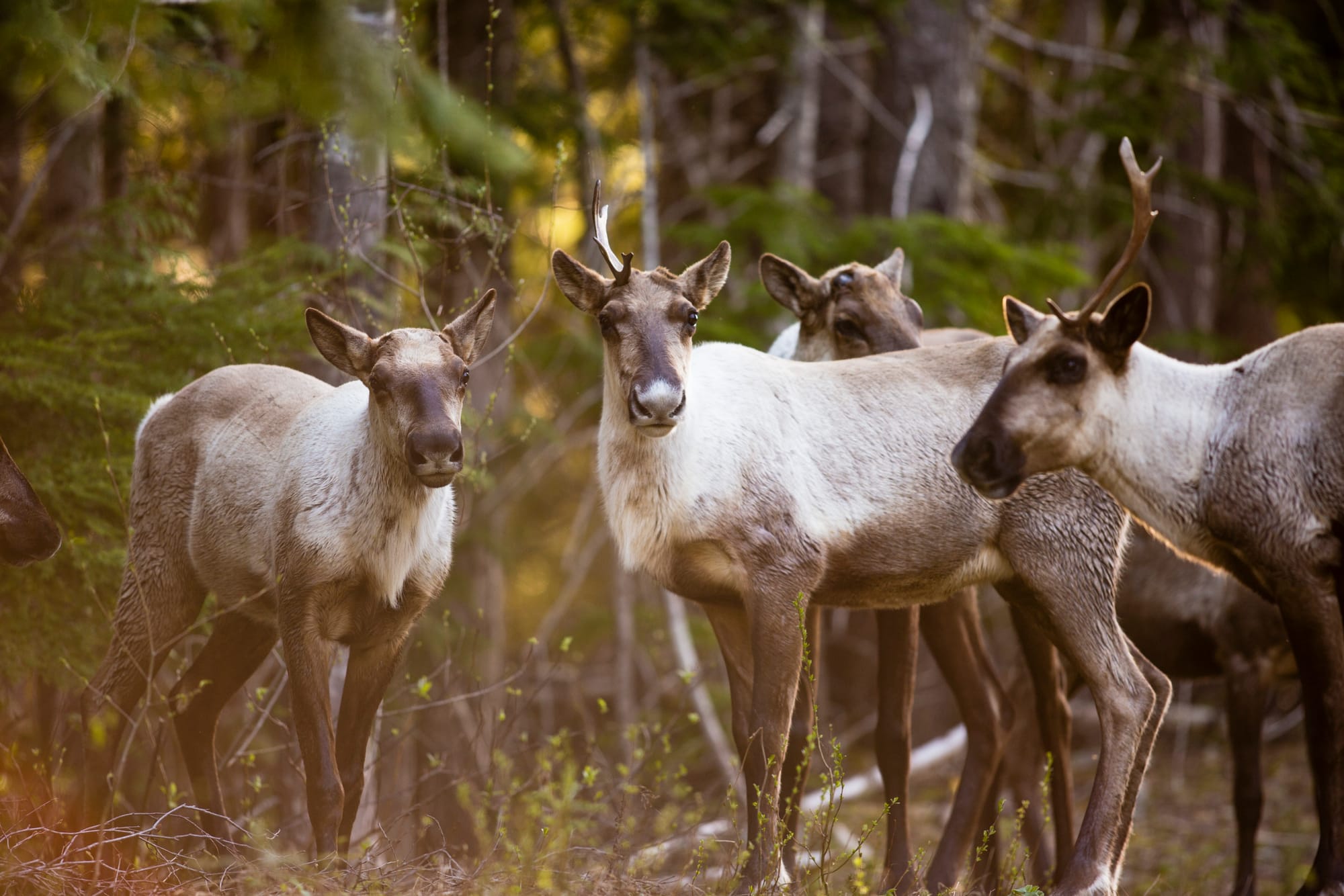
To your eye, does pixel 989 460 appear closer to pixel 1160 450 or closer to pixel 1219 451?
pixel 1160 450

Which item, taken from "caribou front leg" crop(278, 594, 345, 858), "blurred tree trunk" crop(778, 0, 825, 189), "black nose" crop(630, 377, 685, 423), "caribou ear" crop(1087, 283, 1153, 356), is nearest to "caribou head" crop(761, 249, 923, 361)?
"caribou ear" crop(1087, 283, 1153, 356)

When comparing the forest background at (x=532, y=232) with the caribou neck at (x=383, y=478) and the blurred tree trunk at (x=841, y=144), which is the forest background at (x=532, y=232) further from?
the caribou neck at (x=383, y=478)

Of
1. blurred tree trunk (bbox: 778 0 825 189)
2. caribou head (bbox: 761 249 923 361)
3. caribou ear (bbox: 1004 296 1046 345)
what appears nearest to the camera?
caribou ear (bbox: 1004 296 1046 345)

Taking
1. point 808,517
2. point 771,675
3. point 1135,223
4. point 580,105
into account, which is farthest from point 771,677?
point 580,105

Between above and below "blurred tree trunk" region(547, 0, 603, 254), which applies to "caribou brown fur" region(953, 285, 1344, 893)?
below

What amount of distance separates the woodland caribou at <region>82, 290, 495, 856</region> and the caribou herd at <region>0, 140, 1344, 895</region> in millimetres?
14

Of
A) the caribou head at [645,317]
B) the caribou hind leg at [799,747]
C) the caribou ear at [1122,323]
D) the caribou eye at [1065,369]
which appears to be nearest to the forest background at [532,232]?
the caribou hind leg at [799,747]

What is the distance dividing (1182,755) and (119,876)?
10853 millimetres

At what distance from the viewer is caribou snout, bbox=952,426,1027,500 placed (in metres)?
4.83

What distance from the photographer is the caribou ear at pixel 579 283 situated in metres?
5.43

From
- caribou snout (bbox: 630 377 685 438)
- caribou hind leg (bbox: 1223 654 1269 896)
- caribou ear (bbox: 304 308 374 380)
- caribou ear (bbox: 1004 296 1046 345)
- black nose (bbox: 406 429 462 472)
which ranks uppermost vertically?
caribou ear (bbox: 1004 296 1046 345)

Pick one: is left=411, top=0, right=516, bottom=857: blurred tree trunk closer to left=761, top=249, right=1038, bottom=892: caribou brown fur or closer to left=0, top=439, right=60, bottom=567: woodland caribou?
left=761, top=249, right=1038, bottom=892: caribou brown fur

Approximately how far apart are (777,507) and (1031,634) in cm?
183

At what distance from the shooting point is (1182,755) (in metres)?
12.6
